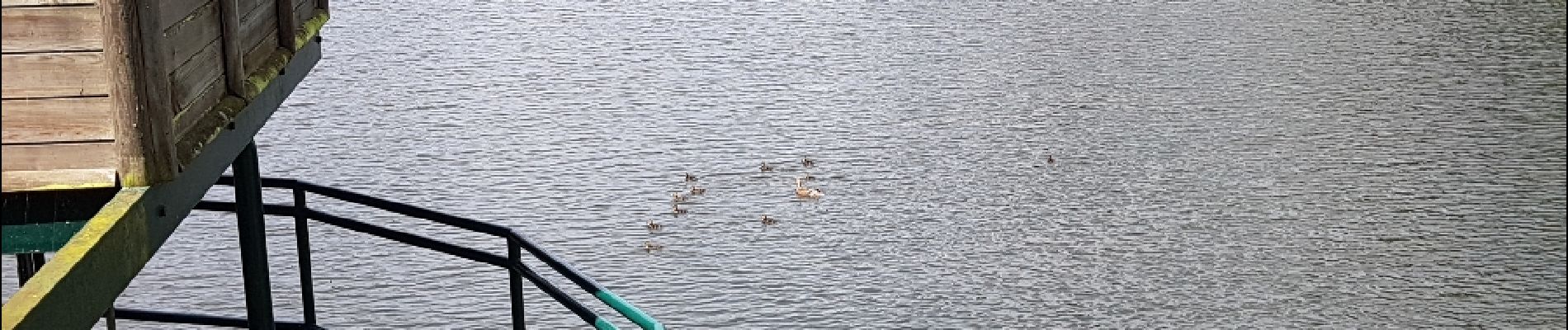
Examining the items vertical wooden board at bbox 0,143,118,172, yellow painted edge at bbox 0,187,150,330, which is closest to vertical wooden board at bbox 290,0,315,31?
vertical wooden board at bbox 0,143,118,172

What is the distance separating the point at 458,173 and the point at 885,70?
5657mm

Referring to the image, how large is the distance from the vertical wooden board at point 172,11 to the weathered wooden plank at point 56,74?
14cm

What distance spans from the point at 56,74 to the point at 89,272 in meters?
0.61

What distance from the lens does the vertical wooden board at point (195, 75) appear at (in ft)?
13.8

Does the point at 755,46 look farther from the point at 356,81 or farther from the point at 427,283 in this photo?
the point at 427,283

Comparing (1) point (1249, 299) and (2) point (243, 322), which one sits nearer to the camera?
(2) point (243, 322)

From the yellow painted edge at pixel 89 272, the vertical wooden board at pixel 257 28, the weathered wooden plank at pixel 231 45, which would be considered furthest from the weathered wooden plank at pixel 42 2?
the vertical wooden board at pixel 257 28

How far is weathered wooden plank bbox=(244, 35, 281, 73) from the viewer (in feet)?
17.1

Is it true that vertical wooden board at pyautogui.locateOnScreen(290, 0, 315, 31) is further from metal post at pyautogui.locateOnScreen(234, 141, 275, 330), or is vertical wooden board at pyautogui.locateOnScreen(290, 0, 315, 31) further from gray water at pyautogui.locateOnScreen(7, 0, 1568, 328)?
gray water at pyautogui.locateOnScreen(7, 0, 1568, 328)

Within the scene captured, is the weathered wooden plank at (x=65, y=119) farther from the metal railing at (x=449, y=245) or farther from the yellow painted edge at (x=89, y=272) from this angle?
the metal railing at (x=449, y=245)

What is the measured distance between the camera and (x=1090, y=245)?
11.9 m

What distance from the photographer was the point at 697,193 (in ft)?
43.4

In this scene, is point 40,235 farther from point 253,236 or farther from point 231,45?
point 253,236

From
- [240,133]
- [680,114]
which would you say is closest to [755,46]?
[680,114]
